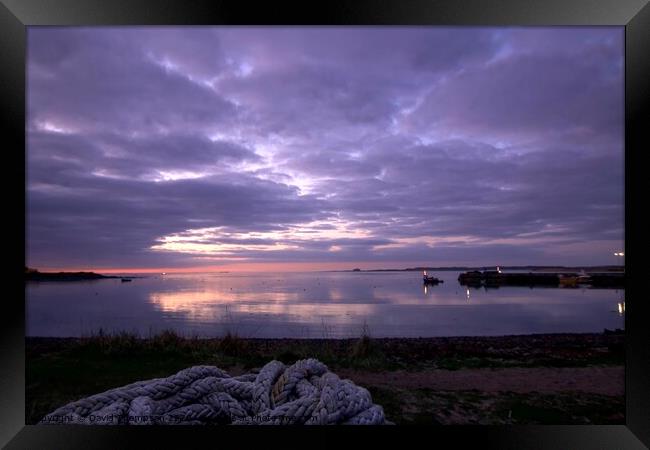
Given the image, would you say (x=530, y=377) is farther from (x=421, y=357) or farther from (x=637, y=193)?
(x=637, y=193)

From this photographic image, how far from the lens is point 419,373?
12.3ft

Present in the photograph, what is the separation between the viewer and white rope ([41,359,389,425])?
1.64 meters

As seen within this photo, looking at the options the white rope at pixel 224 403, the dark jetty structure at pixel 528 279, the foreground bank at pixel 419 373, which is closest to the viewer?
the white rope at pixel 224 403

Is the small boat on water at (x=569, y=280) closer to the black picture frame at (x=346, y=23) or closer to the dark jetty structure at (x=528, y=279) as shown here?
the dark jetty structure at (x=528, y=279)

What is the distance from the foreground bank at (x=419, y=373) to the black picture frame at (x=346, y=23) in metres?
0.58

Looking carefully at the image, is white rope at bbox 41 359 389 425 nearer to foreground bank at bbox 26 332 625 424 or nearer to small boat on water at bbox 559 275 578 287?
foreground bank at bbox 26 332 625 424

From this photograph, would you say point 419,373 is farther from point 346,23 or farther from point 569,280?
point 569,280

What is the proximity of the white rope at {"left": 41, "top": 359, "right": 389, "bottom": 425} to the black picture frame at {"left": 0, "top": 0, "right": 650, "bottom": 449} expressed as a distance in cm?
5

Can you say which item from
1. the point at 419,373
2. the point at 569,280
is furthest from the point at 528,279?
the point at 419,373

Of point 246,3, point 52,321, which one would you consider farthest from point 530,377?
point 52,321

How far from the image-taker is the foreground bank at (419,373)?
8.46ft

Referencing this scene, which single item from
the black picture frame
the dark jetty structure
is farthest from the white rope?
the dark jetty structure

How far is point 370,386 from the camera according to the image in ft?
9.95

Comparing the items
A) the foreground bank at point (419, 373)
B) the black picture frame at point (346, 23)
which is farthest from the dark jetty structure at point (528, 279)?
the black picture frame at point (346, 23)
